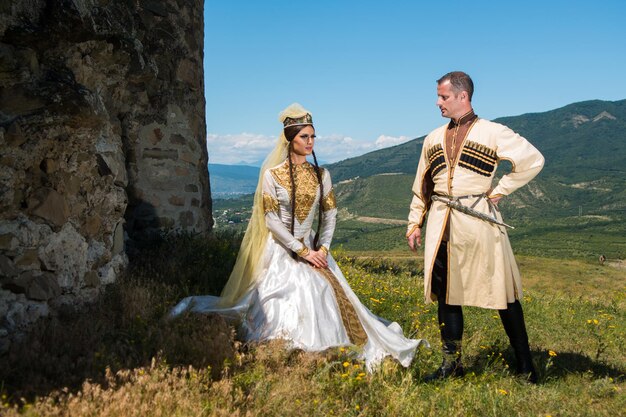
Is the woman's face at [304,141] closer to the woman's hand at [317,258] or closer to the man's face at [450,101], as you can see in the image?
the woman's hand at [317,258]

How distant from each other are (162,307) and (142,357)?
4.05ft

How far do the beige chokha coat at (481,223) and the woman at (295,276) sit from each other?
0.82 m

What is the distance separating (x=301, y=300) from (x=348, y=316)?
Answer: 1.52 feet

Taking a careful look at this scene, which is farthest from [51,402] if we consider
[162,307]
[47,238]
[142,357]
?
[162,307]

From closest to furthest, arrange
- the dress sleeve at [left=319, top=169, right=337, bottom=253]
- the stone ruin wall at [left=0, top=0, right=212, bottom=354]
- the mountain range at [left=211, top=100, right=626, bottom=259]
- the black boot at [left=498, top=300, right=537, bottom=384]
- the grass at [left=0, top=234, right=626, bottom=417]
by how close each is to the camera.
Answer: the grass at [left=0, top=234, right=626, bottom=417] → the stone ruin wall at [left=0, top=0, right=212, bottom=354] → the black boot at [left=498, top=300, right=537, bottom=384] → the dress sleeve at [left=319, top=169, right=337, bottom=253] → the mountain range at [left=211, top=100, right=626, bottom=259]

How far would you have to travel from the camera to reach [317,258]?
5.03m

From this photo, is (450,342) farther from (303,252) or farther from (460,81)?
(460,81)

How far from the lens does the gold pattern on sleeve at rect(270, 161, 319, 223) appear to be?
199 inches

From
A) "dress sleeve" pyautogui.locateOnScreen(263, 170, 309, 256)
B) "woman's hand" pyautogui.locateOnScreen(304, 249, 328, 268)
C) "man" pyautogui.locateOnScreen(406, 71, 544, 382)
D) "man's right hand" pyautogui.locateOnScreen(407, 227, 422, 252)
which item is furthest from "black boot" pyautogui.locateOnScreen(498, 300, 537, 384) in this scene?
"dress sleeve" pyautogui.locateOnScreen(263, 170, 309, 256)

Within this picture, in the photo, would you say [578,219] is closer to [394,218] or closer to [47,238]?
[394,218]

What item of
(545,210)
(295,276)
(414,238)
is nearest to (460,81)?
(414,238)

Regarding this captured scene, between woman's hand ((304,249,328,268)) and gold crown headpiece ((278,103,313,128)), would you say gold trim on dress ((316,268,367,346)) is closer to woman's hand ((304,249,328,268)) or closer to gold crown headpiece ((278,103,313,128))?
woman's hand ((304,249,328,268))

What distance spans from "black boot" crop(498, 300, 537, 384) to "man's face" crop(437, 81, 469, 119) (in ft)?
5.69

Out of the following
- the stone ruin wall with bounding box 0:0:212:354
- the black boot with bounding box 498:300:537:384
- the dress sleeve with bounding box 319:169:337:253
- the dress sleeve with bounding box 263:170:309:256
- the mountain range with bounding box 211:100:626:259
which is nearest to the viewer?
the stone ruin wall with bounding box 0:0:212:354
